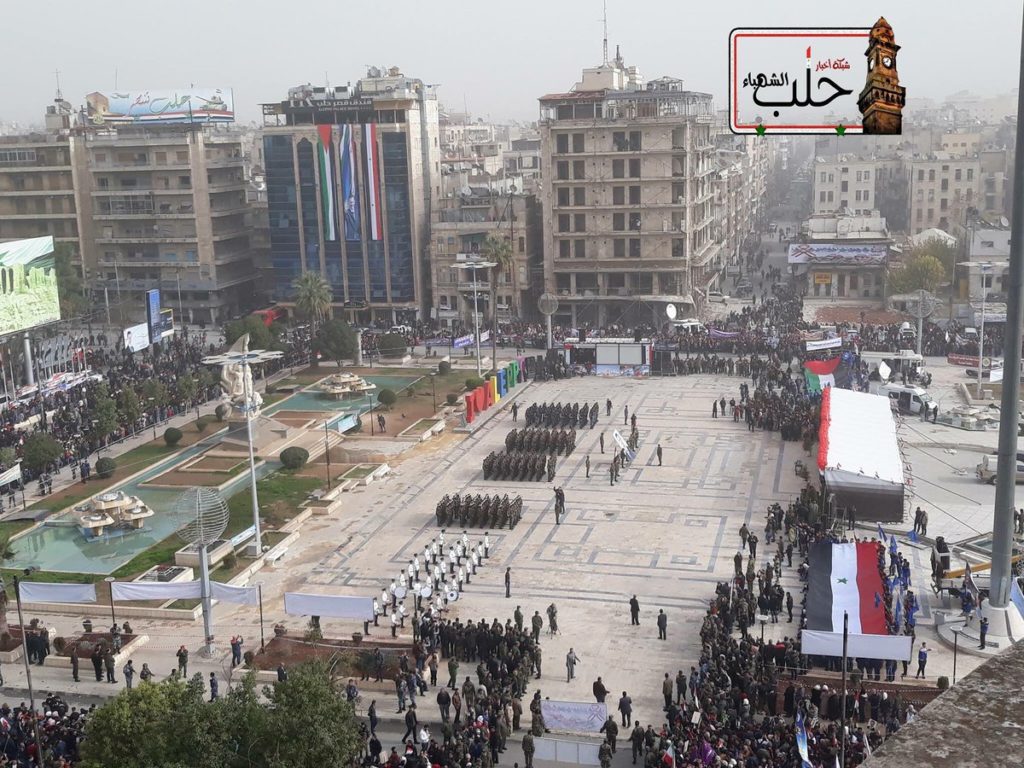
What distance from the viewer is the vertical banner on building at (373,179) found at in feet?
258

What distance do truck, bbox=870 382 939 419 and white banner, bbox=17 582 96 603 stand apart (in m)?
36.6

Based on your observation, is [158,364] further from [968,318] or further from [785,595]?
[968,318]

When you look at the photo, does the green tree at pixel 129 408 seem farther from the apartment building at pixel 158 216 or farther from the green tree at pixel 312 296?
the apartment building at pixel 158 216

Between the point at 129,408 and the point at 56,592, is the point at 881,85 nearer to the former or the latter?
the point at 56,592

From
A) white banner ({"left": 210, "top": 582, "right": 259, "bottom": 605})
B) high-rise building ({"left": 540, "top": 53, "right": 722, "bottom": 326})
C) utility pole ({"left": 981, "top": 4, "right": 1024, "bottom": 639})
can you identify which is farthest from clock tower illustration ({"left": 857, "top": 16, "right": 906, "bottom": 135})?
high-rise building ({"left": 540, "top": 53, "right": 722, "bottom": 326})

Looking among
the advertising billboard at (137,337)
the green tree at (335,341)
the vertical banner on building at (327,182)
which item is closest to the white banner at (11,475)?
the advertising billboard at (137,337)

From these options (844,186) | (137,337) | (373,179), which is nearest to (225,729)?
(137,337)

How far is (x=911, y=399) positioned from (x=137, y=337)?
41.4 meters

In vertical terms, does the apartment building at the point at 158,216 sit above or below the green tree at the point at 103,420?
above

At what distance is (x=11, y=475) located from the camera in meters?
44.5

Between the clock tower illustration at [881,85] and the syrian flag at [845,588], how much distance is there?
11642 millimetres

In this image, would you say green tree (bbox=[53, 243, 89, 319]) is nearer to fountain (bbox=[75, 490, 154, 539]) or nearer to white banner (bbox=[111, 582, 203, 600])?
fountain (bbox=[75, 490, 154, 539])

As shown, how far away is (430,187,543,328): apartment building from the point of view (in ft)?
259

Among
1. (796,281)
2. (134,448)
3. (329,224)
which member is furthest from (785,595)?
(796,281)
